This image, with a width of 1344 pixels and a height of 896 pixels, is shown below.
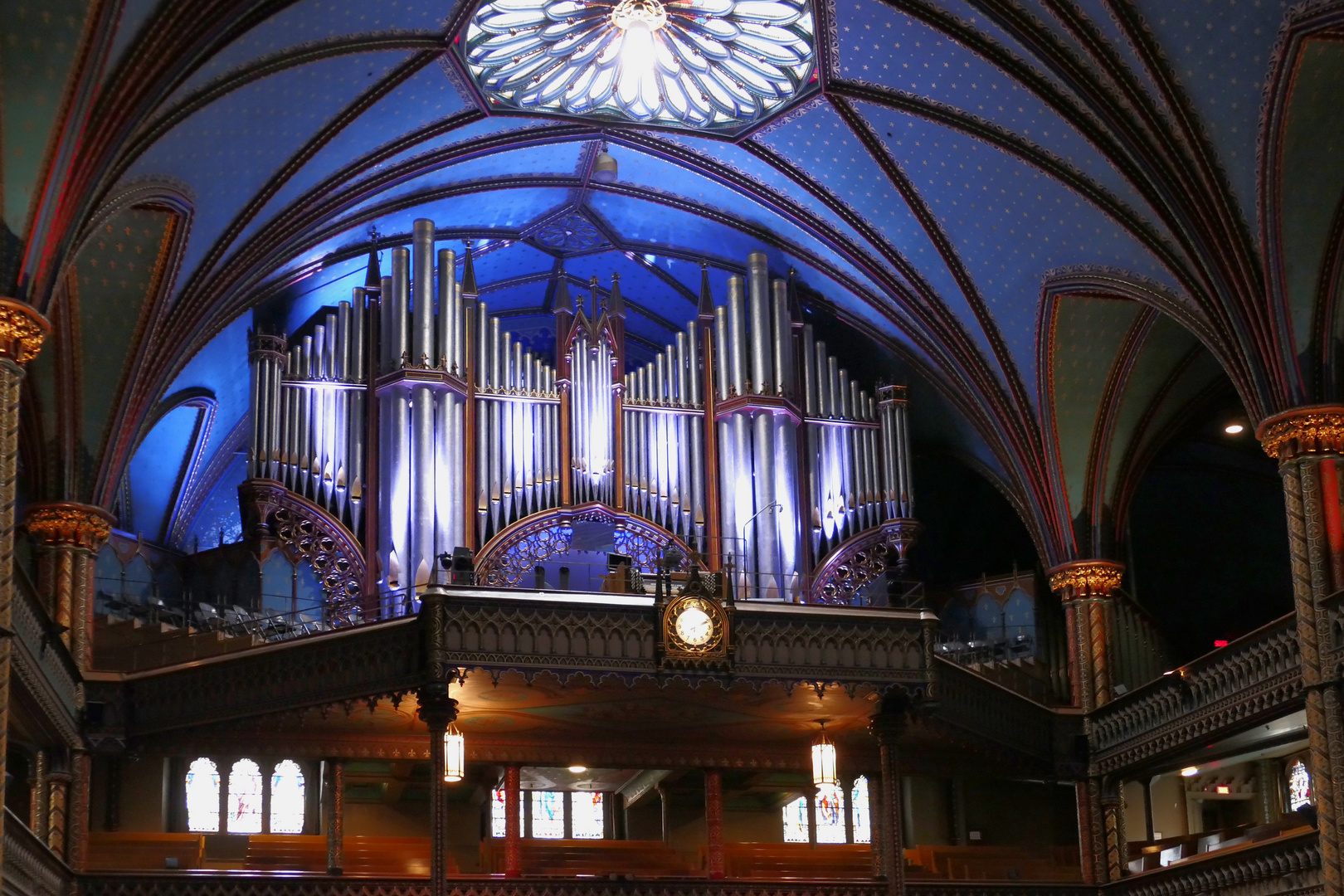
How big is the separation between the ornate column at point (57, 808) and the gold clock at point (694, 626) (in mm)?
7474

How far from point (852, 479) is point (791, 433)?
1184 mm

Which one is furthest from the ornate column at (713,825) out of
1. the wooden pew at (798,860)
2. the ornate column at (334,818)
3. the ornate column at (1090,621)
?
the ornate column at (1090,621)

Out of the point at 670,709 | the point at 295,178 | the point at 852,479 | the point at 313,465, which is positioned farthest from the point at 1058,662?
the point at 295,178

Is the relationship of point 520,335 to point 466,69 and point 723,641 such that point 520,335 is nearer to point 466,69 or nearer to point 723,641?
point 466,69

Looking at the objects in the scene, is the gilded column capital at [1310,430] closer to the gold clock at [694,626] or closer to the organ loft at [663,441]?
the organ loft at [663,441]

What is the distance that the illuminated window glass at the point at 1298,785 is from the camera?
1177 inches

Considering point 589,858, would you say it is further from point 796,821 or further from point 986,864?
point 986,864

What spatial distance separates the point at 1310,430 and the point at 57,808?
1546cm

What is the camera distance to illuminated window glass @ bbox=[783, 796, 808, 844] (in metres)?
28.9

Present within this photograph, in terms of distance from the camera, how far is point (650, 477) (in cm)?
2662

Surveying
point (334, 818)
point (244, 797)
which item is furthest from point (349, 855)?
point (244, 797)

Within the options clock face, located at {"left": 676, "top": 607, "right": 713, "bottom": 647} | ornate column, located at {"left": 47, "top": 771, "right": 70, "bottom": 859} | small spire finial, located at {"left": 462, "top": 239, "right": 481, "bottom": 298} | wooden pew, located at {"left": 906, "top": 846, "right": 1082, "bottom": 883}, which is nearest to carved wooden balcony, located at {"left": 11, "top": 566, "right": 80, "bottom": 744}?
ornate column, located at {"left": 47, "top": 771, "right": 70, "bottom": 859}

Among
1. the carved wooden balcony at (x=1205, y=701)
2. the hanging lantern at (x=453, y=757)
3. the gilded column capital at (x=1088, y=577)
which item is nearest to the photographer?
the carved wooden balcony at (x=1205, y=701)

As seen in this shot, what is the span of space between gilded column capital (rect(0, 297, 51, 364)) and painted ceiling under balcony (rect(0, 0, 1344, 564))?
0.25m
